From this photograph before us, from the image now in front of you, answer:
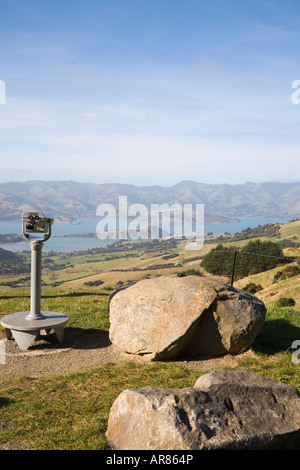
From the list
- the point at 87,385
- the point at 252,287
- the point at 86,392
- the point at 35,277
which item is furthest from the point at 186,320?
the point at 252,287

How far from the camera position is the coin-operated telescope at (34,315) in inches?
379

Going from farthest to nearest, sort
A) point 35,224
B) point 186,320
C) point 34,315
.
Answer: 1. point 34,315
2. point 35,224
3. point 186,320

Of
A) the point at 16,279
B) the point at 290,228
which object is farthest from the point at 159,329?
the point at 290,228

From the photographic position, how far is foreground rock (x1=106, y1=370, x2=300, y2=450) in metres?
4.33

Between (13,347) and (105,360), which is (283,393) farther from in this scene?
(13,347)

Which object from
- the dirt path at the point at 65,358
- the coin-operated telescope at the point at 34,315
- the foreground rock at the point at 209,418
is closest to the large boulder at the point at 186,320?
the dirt path at the point at 65,358

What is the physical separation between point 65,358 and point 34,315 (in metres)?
1.48

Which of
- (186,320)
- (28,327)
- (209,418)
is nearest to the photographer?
(209,418)

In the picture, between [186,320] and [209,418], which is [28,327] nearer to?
[186,320]

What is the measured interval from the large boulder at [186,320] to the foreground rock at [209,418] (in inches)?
137

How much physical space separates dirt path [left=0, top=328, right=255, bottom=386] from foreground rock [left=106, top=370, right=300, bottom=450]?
3.63 metres

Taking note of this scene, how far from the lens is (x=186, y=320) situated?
8.61 m
